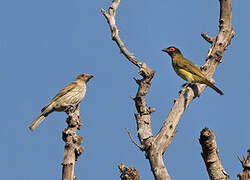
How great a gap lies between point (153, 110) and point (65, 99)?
3843mm

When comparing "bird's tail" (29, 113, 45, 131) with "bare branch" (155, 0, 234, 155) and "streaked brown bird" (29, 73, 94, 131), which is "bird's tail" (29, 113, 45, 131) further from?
"bare branch" (155, 0, 234, 155)

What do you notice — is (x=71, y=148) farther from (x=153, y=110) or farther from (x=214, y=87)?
(x=214, y=87)

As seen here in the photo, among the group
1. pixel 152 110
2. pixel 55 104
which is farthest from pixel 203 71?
→ pixel 55 104

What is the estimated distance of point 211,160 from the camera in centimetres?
888

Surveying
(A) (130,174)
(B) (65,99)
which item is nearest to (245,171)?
(A) (130,174)

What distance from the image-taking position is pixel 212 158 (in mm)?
8875

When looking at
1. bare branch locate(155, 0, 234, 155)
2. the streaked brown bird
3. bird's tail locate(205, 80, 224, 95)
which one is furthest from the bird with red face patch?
the streaked brown bird

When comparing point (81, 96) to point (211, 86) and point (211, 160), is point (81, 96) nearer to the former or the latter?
point (211, 86)

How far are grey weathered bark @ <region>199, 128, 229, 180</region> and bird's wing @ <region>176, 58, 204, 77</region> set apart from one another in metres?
3.23

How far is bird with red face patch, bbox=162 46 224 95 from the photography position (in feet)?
38.7

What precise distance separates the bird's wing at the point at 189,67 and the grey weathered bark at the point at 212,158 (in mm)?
3226

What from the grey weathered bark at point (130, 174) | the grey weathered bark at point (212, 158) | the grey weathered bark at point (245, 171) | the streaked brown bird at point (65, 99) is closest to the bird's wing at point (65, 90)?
the streaked brown bird at point (65, 99)

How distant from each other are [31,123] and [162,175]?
441cm

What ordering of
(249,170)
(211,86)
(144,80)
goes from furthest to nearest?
(211,86)
(144,80)
(249,170)
